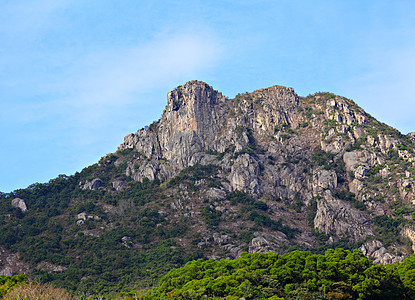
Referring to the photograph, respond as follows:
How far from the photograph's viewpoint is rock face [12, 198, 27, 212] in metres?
160

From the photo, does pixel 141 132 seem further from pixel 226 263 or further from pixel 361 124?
pixel 226 263

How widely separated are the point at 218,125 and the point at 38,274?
265ft

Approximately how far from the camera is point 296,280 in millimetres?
84688

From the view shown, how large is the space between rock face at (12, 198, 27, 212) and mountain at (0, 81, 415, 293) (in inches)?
20.8

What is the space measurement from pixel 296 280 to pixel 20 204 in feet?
339

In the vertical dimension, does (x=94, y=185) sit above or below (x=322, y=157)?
below

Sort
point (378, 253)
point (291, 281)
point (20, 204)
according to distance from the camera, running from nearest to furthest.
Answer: point (291, 281) < point (378, 253) < point (20, 204)

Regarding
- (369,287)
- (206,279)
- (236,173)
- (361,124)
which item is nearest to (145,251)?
(236,173)

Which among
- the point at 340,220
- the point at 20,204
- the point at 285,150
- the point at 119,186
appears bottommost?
the point at 340,220

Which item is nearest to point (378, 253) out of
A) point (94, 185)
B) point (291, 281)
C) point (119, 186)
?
point (291, 281)

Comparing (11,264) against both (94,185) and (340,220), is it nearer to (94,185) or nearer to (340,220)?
(94,185)

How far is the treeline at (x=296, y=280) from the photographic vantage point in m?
80.0

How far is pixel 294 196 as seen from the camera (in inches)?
6245

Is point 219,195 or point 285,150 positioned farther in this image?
point 285,150
